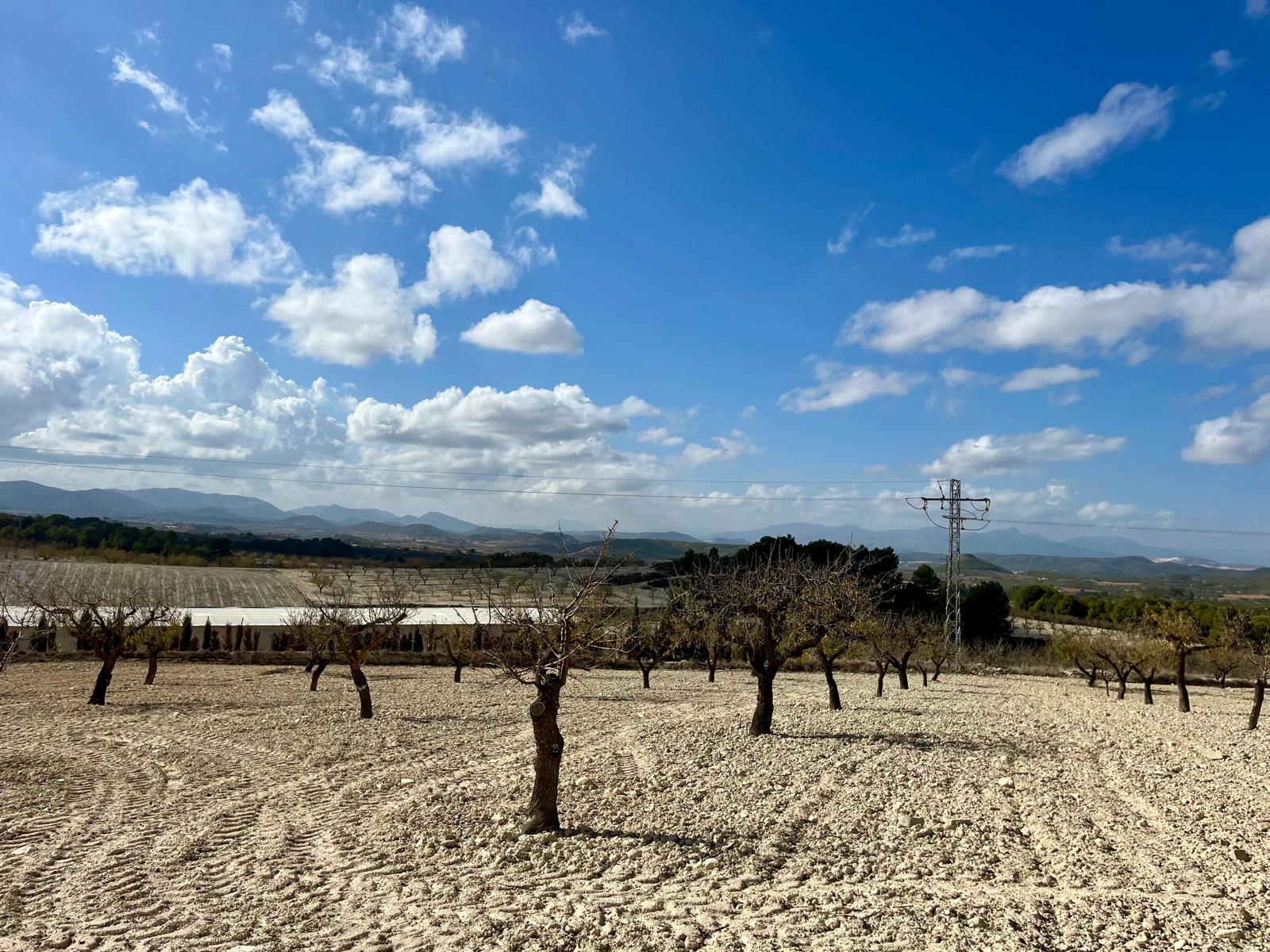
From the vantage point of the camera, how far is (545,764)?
9781 mm

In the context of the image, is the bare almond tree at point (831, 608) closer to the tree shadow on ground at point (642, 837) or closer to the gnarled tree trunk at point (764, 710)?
the gnarled tree trunk at point (764, 710)

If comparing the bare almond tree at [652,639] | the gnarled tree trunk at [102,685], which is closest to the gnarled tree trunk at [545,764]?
the gnarled tree trunk at [102,685]

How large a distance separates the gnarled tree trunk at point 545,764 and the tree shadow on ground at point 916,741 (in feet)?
26.9

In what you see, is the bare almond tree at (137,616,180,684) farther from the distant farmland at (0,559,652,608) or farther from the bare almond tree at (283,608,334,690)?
the distant farmland at (0,559,652,608)

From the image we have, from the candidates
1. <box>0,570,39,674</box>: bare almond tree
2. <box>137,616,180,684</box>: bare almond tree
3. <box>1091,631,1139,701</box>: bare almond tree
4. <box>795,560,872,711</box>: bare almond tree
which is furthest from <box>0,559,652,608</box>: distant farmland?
<box>795,560,872,711</box>: bare almond tree

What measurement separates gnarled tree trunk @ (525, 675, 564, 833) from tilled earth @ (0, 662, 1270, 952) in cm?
34

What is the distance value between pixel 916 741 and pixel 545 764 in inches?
387

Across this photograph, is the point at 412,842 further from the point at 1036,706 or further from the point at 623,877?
the point at 1036,706

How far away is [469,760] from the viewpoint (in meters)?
14.6

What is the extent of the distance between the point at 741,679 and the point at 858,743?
1862 cm

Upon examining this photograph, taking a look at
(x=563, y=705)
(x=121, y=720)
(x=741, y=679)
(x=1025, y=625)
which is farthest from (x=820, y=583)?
(x=1025, y=625)

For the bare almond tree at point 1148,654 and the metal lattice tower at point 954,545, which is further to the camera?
the metal lattice tower at point 954,545

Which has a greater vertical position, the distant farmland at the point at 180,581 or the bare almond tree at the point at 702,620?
the bare almond tree at the point at 702,620

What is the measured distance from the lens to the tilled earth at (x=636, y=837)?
698 cm
